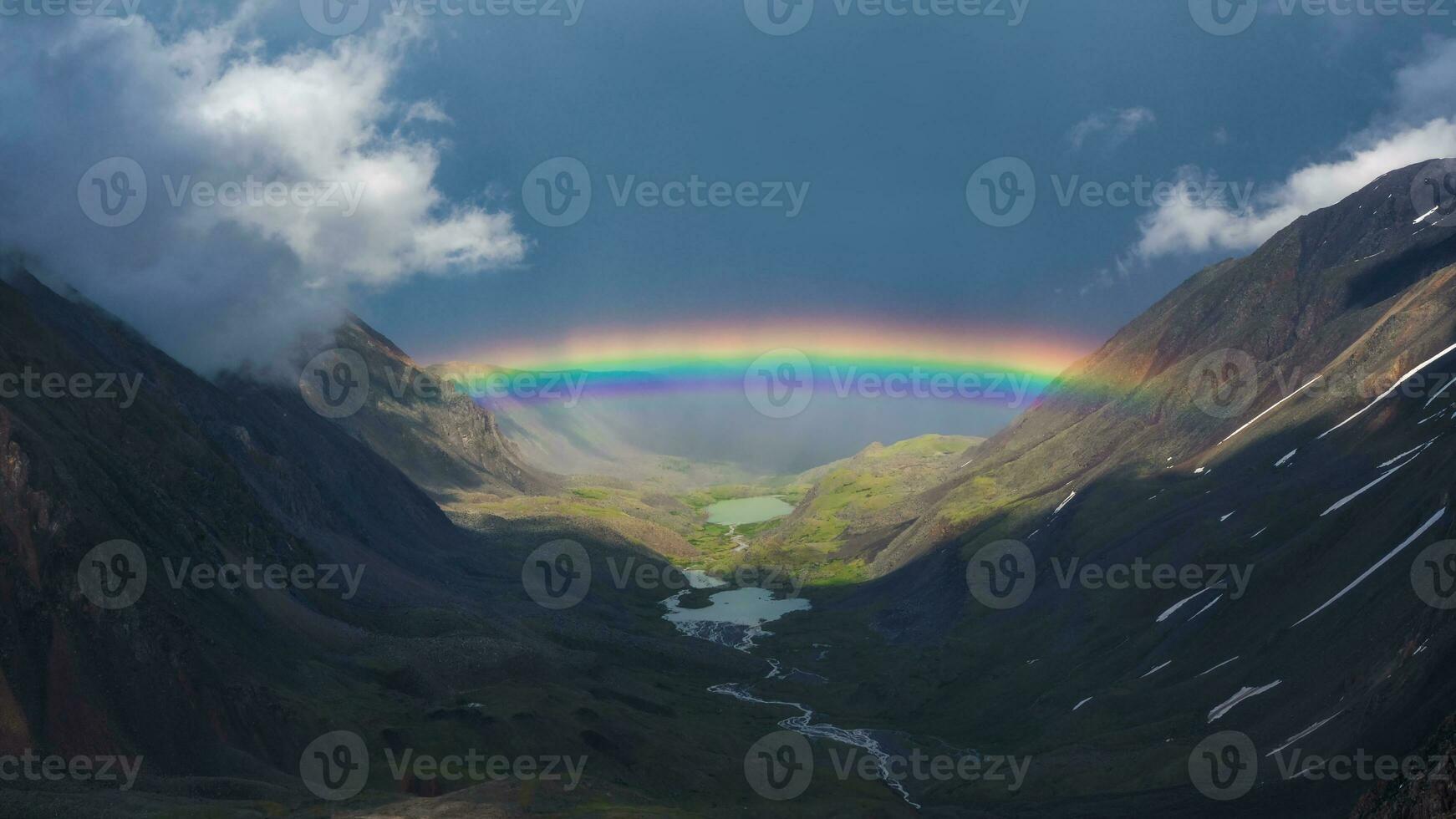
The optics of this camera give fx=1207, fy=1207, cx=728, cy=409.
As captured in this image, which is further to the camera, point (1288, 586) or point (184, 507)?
point (184, 507)

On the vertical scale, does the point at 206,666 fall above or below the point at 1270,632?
below

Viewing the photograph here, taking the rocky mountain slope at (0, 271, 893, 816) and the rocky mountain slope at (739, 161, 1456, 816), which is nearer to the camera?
the rocky mountain slope at (739, 161, 1456, 816)

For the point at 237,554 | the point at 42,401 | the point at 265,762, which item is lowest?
the point at 265,762

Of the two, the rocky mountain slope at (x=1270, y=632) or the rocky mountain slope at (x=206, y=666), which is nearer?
the rocky mountain slope at (x=1270, y=632)

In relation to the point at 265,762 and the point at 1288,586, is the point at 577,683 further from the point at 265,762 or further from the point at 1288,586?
the point at 1288,586

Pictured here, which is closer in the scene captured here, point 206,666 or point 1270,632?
point 206,666

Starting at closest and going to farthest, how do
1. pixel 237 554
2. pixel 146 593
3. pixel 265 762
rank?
1. pixel 265 762
2. pixel 146 593
3. pixel 237 554

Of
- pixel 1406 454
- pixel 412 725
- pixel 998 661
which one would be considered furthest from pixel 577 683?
pixel 1406 454

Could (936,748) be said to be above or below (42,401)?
below

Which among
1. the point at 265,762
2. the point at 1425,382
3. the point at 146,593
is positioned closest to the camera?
the point at 265,762

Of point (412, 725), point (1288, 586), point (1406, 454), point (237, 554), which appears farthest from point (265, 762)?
point (1406, 454)
